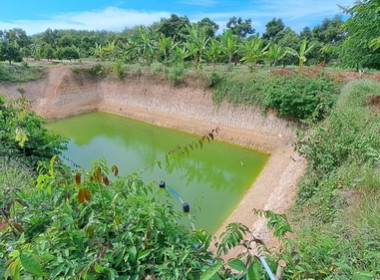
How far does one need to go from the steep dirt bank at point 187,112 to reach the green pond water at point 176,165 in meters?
0.41

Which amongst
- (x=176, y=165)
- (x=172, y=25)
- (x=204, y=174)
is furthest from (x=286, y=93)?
(x=172, y=25)

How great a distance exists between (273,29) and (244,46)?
1214cm

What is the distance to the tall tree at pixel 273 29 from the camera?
72.3 ft

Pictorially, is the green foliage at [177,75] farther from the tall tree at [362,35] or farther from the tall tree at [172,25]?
the tall tree at [172,25]

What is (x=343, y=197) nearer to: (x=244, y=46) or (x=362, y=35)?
(x=362, y=35)

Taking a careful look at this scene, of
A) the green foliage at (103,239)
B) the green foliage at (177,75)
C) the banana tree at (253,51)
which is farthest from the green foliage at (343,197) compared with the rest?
the green foliage at (177,75)

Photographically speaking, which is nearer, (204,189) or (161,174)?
(204,189)

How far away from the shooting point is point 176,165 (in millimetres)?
4379

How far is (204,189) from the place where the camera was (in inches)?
278

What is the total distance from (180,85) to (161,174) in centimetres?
600

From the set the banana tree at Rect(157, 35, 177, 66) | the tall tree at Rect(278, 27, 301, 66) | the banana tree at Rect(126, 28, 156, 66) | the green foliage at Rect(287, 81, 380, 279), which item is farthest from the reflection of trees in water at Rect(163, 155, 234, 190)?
the tall tree at Rect(278, 27, 301, 66)

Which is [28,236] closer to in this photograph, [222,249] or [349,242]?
[222,249]

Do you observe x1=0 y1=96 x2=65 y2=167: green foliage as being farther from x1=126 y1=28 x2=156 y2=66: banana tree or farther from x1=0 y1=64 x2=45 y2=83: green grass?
x1=0 y1=64 x2=45 y2=83: green grass

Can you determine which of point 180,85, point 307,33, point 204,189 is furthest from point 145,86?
point 307,33
